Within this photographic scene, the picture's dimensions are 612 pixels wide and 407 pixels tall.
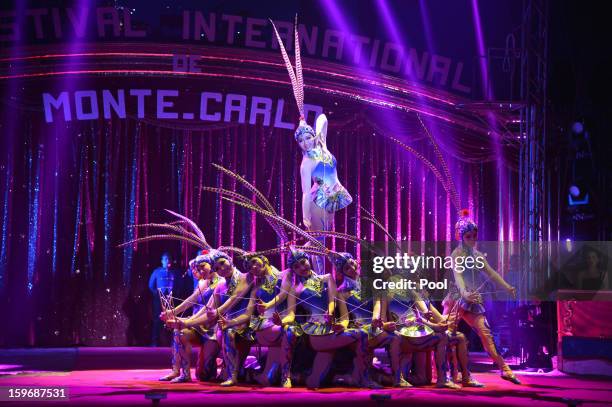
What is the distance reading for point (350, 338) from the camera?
6418 mm

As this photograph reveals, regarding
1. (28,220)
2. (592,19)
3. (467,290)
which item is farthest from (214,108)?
(467,290)

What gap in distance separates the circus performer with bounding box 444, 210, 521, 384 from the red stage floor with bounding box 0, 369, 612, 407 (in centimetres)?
29

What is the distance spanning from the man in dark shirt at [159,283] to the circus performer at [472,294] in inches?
198

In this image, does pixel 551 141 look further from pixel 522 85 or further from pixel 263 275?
pixel 263 275

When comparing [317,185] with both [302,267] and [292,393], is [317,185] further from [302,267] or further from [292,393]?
[292,393]

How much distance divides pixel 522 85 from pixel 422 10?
2577mm

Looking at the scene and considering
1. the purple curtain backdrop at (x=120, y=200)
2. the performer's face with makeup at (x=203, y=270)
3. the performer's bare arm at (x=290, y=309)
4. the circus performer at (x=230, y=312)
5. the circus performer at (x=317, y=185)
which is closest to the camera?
the performer's bare arm at (x=290, y=309)

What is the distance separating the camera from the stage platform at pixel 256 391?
18.4ft

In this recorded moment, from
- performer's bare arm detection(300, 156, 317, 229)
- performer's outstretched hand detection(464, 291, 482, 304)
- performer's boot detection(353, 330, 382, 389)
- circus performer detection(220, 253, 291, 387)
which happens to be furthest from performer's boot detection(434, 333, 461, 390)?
performer's bare arm detection(300, 156, 317, 229)

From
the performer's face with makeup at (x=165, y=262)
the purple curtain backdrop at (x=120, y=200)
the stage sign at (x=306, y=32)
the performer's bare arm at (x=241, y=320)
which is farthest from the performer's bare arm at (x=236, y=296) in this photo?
the stage sign at (x=306, y=32)

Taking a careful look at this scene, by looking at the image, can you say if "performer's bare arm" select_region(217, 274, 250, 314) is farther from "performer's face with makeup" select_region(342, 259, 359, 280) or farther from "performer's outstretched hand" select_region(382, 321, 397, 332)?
"performer's outstretched hand" select_region(382, 321, 397, 332)

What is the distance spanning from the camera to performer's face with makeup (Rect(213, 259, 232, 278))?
6.93 m

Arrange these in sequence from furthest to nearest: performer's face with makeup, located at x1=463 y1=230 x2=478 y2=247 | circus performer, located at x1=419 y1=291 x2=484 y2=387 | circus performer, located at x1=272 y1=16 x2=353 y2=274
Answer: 1. circus performer, located at x1=272 y1=16 x2=353 y2=274
2. performer's face with makeup, located at x1=463 y1=230 x2=478 y2=247
3. circus performer, located at x1=419 y1=291 x2=484 y2=387

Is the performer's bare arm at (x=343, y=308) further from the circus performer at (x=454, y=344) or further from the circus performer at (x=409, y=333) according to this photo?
the circus performer at (x=454, y=344)
